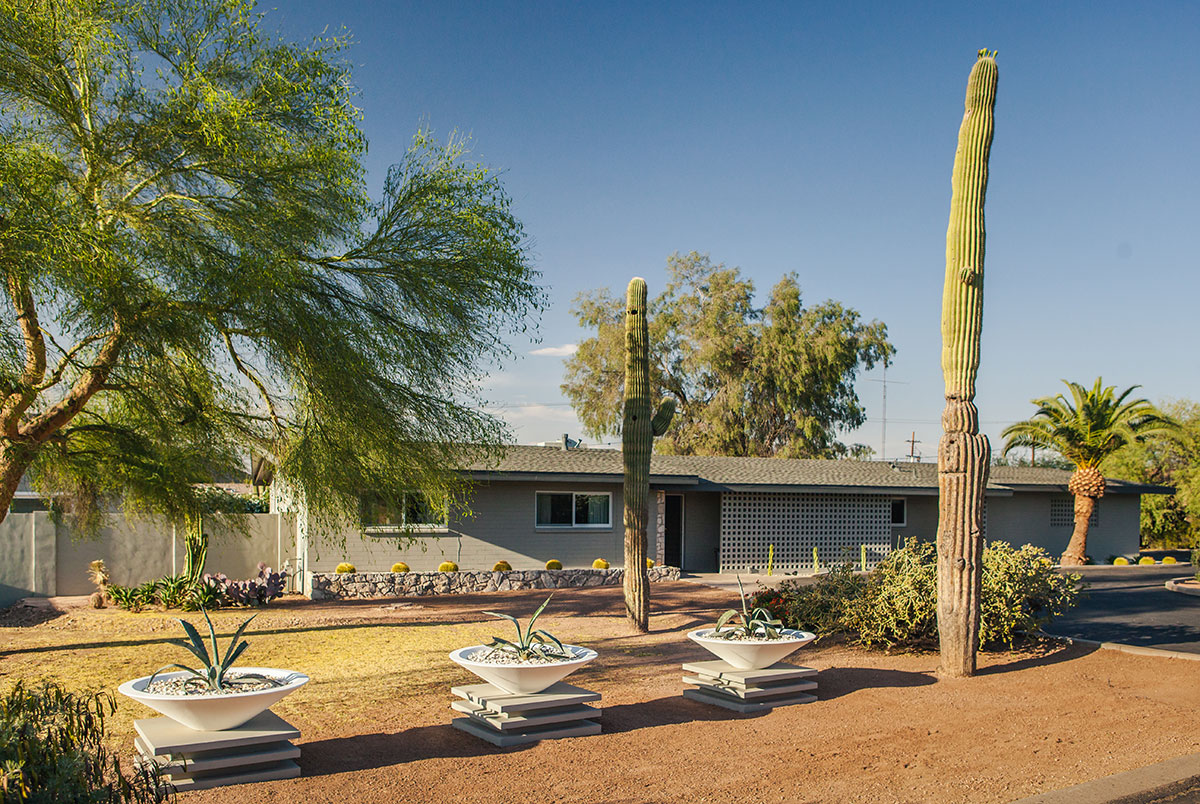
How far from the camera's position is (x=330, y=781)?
21.3 ft

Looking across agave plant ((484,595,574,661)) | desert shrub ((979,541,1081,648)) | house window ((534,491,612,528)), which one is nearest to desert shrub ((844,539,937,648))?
desert shrub ((979,541,1081,648))

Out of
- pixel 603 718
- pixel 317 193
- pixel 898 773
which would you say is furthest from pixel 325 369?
pixel 898 773

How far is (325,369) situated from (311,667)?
3617 mm

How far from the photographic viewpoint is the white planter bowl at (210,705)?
251 inches

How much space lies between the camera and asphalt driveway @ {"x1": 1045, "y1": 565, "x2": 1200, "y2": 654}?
14.3m

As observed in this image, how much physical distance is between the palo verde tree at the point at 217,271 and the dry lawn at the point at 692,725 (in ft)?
8.01

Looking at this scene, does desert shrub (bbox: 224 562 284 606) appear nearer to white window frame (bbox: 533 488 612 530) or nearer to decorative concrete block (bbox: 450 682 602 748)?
white window frame (bbox: 533 488 612 530)

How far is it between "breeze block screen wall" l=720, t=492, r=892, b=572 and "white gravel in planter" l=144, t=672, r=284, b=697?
19.1 metres

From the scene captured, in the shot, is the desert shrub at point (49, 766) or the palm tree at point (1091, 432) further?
the palm tree at point (1091, 432)

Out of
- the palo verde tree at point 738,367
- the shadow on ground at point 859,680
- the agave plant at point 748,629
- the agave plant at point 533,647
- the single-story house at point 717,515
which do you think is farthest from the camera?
the palo verde tree at point 738,367

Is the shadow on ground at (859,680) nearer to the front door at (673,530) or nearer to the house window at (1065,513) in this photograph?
the front door at (673,530)

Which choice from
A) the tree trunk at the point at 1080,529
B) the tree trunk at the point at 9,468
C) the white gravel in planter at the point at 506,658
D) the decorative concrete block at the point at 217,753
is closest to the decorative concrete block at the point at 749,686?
the white gravel in planter at the point at 506,658

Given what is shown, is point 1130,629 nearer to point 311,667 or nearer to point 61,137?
point 311,667

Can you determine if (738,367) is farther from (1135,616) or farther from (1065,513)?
(1135,616)
